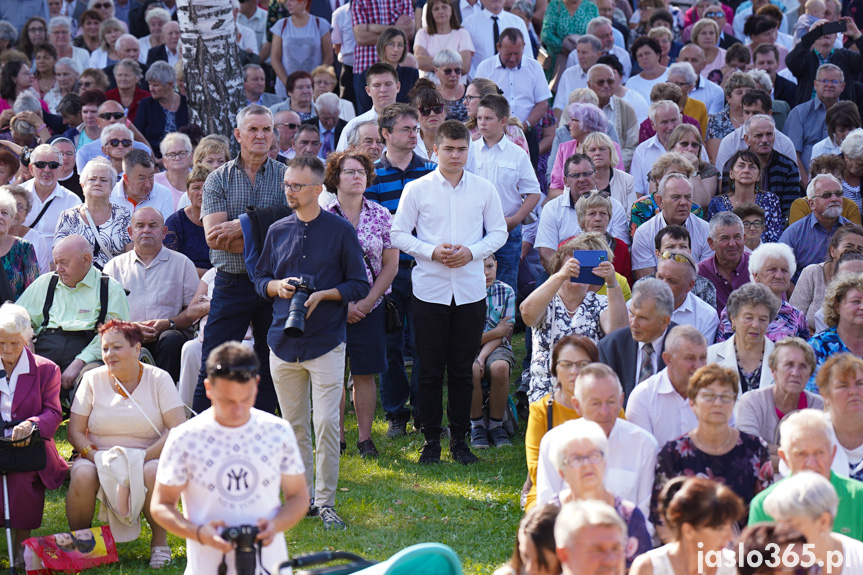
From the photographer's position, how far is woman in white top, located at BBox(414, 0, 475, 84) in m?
11.3

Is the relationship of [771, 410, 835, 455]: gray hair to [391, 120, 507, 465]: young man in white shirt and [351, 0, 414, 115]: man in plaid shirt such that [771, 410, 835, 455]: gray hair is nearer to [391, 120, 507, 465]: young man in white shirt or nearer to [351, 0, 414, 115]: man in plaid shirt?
[391, 120, 507, 465]: young man in white shirt

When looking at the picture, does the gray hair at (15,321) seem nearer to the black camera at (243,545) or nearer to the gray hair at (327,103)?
the black camera at (243,545)

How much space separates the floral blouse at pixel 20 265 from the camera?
8.06 metres

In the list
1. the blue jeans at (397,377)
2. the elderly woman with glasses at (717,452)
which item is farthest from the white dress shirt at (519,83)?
the elderly woman with glasses at (717,452)

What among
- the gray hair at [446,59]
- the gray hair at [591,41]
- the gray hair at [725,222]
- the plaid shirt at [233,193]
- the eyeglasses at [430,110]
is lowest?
the gray hair at [725,222]

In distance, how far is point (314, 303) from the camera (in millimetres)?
6133

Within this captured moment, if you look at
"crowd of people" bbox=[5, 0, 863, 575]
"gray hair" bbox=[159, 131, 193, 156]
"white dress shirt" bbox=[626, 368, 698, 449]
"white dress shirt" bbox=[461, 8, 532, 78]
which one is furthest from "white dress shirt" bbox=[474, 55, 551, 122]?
"white dress shirt" bbox=[626, 368, 698, 449]

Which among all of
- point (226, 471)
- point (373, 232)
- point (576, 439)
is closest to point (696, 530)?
point (576, 439)

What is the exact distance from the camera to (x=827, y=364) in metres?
5.48

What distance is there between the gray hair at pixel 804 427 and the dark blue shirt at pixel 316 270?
8.37 ft

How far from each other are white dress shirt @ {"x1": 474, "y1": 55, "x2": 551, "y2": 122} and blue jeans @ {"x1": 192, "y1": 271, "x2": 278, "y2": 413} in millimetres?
4796

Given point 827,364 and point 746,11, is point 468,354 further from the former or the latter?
point 746,11

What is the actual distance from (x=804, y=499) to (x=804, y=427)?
0.68m

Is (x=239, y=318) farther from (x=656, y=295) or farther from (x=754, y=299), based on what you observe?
(x=754, y=299)
